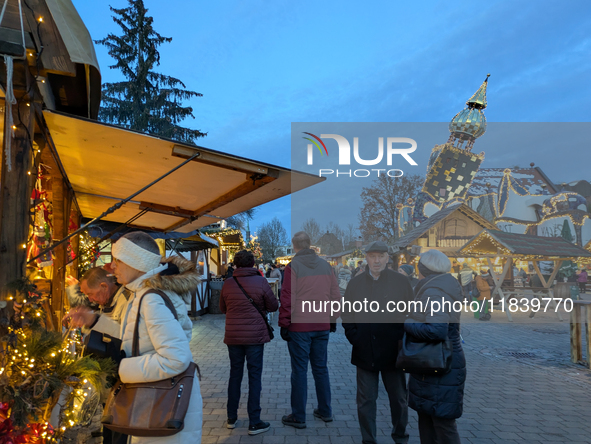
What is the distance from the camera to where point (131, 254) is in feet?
7.16

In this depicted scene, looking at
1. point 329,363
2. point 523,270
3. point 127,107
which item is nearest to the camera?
point 329,363

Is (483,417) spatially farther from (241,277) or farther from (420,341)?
(241,277)

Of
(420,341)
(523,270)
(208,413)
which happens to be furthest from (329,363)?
(523,270)

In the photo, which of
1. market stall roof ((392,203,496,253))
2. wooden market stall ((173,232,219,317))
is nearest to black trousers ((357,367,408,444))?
wooden market stall ((173,232,219,317))

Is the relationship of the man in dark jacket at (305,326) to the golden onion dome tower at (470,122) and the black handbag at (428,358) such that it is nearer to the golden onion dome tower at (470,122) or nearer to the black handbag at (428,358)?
the black handbag at (428,358)

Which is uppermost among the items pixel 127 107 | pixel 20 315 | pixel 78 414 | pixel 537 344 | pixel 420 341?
pixel 127 107

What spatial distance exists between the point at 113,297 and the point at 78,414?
0.99m

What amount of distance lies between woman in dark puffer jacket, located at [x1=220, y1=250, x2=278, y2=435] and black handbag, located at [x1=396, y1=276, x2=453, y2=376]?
1.75m

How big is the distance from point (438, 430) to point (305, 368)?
1.67 m

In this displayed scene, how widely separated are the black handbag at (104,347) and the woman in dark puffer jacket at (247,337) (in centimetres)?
230

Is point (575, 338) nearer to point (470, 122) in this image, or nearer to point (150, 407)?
point (150, 407)

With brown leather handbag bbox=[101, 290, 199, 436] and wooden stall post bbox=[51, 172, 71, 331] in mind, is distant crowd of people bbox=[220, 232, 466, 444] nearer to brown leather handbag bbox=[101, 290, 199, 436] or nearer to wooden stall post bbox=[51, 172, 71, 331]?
brown leather handbag bbox=[101, 290, 199, 436]

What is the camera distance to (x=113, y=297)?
122 inches

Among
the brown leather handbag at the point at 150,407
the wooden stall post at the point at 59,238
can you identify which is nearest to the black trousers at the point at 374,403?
the brown leather handbag at the point at 150,407
